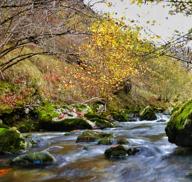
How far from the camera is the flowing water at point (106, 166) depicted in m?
10.5

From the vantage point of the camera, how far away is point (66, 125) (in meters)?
20.9

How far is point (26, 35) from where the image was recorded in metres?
14.8

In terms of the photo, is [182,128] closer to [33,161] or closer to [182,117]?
[182,117]

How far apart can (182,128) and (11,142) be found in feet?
18.7

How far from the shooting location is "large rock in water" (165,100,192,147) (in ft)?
43.3

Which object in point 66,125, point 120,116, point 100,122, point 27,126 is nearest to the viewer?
point 27,126

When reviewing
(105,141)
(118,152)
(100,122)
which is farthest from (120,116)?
(118,152)

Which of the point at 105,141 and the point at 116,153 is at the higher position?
the point at 105,141

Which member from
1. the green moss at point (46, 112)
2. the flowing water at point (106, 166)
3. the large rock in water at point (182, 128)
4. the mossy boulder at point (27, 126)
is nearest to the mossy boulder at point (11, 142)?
the flowing water at point (106, 166)

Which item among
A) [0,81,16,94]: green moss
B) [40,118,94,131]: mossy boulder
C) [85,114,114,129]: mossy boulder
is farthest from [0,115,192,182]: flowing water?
[0,81,16,94]: green moss

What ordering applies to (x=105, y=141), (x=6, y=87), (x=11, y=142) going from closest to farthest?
(x=11, y=142), (x=105, y=141), (x=6, y=87)

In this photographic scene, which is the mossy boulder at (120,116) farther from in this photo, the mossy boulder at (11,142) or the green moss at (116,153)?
the green moss at (116,153)

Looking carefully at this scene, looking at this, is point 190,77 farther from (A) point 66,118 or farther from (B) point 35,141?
(B) point 35,141

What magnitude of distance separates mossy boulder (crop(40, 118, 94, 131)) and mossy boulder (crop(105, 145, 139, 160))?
7703mm
